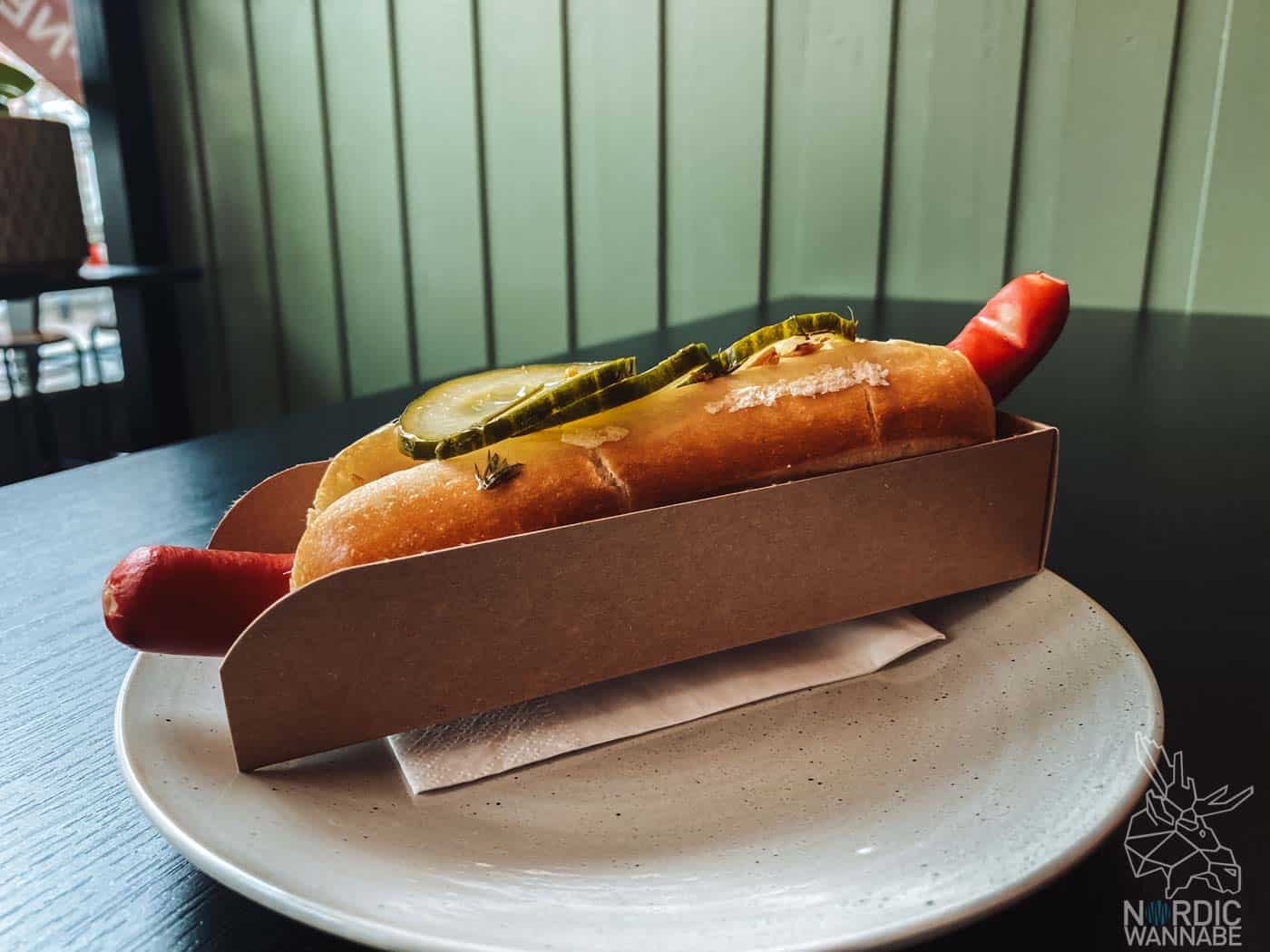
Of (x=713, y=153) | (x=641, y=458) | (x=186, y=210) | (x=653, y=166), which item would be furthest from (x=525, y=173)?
(x=641, y=458)

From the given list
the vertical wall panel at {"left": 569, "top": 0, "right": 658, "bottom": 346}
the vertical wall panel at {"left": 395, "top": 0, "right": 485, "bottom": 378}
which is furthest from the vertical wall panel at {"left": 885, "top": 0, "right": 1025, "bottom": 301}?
the vertical wall panel at {"left": 395, "top": 0, "right": 485, "bottom": 378}

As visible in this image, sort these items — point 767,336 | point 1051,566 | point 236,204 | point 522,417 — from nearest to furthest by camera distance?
1. point 522,417
2. point 767,336
3. point 1051,566
4. point 236,204

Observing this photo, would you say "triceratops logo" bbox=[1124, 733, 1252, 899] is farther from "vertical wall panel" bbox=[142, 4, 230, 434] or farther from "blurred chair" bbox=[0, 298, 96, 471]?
"vertical wall panel" bbox=[142, 4, 230, 434]

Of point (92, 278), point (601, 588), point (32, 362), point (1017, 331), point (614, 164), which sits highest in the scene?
point (614, 164)

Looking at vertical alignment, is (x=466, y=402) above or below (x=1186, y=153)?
below

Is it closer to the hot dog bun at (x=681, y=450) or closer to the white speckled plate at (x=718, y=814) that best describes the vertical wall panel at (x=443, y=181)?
the hot dog bun at (x=681, y=450)

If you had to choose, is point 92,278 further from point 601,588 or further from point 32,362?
Answer: point 601,588

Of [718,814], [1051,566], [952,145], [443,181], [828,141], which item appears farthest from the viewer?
[443,181]
